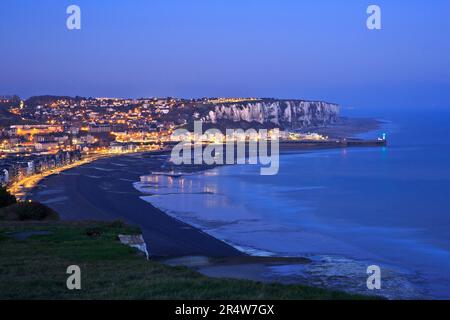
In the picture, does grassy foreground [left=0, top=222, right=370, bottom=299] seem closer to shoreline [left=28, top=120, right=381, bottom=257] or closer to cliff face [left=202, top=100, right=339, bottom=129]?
shoreline [left=28, top=120, right=381, bottom=257]

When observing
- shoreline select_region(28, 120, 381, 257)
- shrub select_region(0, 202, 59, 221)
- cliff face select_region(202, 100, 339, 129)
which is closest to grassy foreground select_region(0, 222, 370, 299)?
shoreline select_region(28, 120, 381, 257)

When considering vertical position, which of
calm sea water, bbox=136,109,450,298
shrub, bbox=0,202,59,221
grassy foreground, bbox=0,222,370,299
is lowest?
calm sea water, bbox=136,109,450,298

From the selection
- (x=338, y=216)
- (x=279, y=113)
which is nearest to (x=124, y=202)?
(x=338, y=216)

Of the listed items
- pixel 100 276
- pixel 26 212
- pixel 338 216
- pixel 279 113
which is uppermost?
pixel 279 113

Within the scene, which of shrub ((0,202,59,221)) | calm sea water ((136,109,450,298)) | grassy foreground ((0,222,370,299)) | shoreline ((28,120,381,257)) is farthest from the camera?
shrub ((0,202,59,221))

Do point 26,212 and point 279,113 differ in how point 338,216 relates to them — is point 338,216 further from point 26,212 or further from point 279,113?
point 279,113

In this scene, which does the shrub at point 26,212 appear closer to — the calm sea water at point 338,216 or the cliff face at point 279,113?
the calm sea water at point 338,216

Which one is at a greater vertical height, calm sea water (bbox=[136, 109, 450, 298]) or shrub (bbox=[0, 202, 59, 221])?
shrub (bbox=[0, 202, 59, 221])
